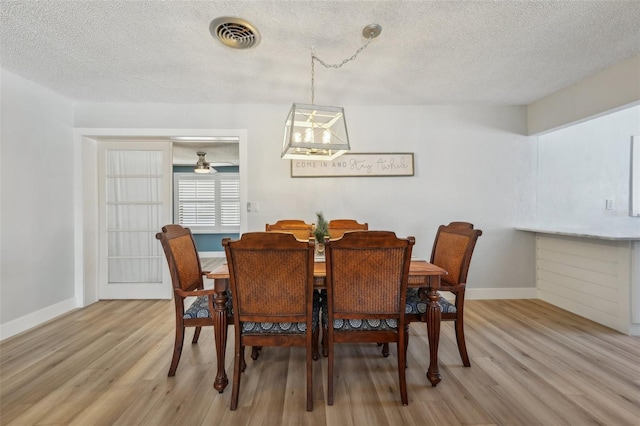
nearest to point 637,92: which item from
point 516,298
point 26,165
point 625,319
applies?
point 625,319

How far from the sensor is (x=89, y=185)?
3.24m

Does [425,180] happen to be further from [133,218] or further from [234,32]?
[133,218]

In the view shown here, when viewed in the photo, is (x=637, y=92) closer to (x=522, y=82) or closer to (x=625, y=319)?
(x=522, y=82)

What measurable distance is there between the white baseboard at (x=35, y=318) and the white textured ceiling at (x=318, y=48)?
225 cm

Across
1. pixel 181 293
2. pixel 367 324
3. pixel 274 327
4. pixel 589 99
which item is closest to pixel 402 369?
pixel 367 324

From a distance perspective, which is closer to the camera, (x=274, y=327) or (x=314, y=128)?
(x=274, y=327)

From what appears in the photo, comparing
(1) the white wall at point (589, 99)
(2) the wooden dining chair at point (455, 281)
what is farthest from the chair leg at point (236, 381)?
(1) the white wall at point (589, 99)

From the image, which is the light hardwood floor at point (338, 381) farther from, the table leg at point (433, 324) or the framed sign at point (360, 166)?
the framed sign at point (360, 166)

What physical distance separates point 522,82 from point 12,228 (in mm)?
5027

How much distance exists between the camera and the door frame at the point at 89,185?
10.3 ft

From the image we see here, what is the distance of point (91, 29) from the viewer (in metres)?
1.88

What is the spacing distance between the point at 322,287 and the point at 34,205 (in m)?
3.04

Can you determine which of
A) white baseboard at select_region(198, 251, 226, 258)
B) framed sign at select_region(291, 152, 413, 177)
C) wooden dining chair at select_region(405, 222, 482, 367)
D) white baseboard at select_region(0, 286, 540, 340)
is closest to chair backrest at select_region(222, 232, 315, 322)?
wooden dining chair at select_region(405, 222, 482, 367)

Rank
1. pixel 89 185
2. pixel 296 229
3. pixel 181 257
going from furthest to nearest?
pixel 89 185 → pixel 296 229 → pixel 181 257
